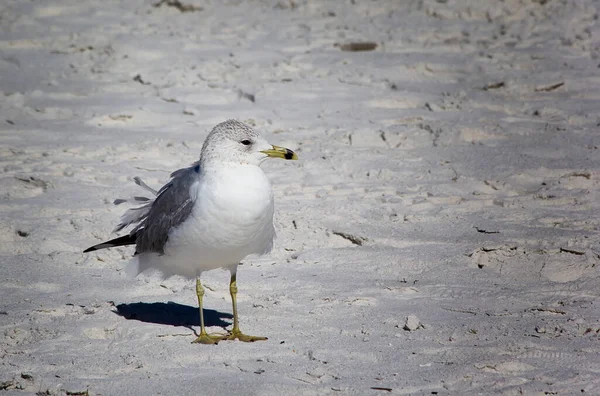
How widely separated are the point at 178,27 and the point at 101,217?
3822 mm

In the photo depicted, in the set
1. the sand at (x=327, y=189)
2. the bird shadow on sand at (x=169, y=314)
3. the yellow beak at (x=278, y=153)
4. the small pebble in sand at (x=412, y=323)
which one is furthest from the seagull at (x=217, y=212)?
the small pebble in sand at (x=412, y=323)

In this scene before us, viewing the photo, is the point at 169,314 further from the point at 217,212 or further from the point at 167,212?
the point at 217,212

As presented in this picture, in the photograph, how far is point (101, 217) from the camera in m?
5.61

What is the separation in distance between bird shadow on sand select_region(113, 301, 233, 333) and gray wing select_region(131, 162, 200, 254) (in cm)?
30

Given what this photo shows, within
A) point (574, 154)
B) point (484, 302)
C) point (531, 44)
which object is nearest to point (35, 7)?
point (531, 44)

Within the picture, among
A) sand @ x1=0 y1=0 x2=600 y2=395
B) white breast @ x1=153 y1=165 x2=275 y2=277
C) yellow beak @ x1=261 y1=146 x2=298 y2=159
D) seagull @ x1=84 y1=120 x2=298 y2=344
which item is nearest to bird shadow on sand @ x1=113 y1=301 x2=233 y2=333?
sand @ x1=0 y1=0 x2=600 y2=395

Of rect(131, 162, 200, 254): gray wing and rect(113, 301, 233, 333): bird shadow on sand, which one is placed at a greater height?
rect(131, 162, 200, 254): gray wing

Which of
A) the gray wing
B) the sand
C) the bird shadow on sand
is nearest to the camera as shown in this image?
the sand

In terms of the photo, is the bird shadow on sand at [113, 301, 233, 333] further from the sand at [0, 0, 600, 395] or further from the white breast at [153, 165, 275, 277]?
the white breast at [153, 165, 275, 277]

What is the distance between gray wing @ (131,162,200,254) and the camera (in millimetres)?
4230

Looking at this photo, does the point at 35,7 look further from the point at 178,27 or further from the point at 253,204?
the point at 253,204

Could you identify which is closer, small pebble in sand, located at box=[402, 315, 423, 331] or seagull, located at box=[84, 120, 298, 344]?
seagull, located at box=[84, 120, 298, 344]

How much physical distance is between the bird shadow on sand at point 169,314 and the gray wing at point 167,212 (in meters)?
0.30

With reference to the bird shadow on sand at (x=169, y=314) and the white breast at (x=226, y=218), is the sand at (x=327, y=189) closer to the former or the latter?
the bird shadow on sand at (x=169, y=314)
